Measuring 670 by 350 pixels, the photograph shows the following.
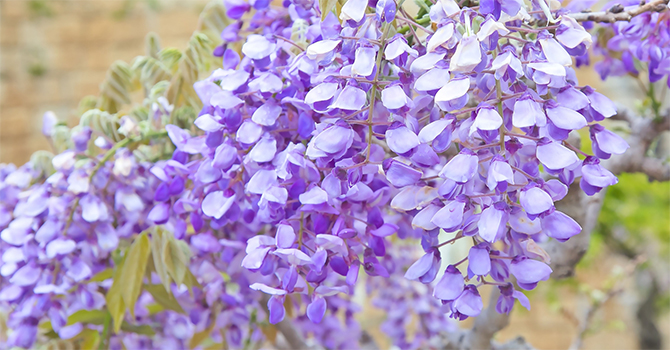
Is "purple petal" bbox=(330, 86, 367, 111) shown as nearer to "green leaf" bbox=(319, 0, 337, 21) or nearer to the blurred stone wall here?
"green leaf" bbox=(319, 0, 337, 21)

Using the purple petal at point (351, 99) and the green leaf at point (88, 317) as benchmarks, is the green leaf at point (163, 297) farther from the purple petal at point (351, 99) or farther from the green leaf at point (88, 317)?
the purple petal at point (351, 99)

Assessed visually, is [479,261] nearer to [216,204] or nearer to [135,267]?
[216,204]

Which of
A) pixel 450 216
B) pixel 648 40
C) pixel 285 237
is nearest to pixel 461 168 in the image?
pixel 450 216

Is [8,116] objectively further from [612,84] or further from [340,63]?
[612,84]

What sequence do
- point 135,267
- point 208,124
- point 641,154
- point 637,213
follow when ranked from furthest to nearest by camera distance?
point 637,213, point 641,154, point 135,267, point 208,124

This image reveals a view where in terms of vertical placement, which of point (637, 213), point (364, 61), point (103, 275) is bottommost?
point (637, 213)
